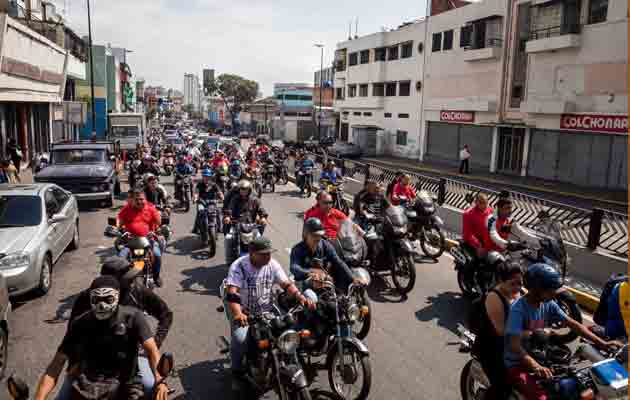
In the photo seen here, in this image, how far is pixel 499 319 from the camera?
426 centimetres

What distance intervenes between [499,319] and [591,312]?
4940 mm

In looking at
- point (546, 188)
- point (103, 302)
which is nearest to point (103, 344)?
point (103, 302)

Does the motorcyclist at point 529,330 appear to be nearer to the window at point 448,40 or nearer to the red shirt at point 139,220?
the red shirt at point 139,220

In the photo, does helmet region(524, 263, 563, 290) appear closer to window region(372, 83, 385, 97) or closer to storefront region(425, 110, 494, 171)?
storefront region(425, 110, 494, 171)

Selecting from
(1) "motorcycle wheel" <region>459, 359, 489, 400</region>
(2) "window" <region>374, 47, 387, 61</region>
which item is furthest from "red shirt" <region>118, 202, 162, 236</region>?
(2) "window" <region>374, 47, 387, 61</region>

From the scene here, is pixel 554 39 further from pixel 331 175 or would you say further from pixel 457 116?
pixel 331 175

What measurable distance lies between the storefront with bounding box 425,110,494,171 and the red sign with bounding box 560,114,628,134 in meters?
7.14

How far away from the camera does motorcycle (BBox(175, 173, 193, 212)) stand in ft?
54.5

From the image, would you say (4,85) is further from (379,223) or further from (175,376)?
(175,376)

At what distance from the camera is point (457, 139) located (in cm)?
3872

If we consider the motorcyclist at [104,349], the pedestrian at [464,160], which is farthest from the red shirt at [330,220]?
the pedestrian at [464,160]

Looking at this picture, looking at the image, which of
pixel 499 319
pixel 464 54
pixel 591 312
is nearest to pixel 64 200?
pixel 499 319

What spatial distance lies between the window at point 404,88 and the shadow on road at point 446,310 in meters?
38.7

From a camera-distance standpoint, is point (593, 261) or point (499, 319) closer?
point (499, 319)
